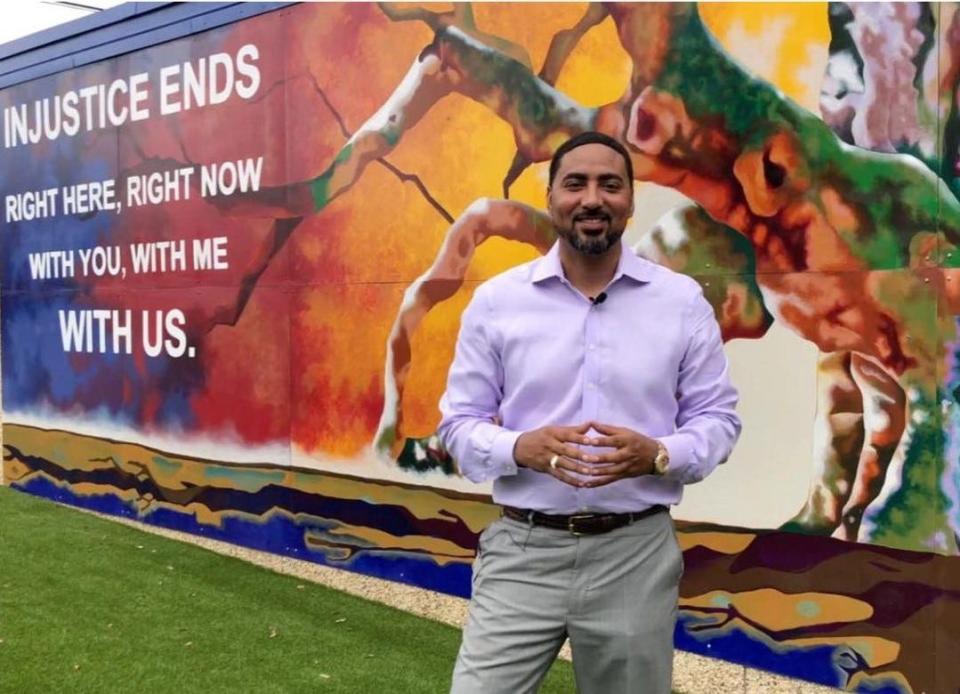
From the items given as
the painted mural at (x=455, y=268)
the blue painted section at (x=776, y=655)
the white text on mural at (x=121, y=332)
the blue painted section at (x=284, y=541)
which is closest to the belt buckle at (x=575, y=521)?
the painted mural at (x=455, y=268)

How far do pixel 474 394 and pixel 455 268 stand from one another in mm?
2347

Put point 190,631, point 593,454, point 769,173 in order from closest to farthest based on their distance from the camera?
point 593,454, point 769,173, point 190,631

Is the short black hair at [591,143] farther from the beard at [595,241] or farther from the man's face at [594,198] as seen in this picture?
the beard at [595,241]

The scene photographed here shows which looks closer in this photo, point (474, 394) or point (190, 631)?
point (474, 394)

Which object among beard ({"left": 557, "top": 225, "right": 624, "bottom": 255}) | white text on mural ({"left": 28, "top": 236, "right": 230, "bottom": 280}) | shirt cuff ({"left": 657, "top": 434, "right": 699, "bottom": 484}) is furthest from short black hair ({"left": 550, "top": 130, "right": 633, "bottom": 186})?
white text on mural ({"left": 28, "top": 236, "right": 230, "bottom": 280})

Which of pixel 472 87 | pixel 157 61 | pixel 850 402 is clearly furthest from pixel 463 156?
pixel 157 61

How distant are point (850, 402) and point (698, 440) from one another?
159cm

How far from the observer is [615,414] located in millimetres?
2098

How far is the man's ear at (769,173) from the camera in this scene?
3562 millimetres

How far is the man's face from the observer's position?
82.8 inches

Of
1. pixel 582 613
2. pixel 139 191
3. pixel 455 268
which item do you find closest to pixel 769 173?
pixel 455 268

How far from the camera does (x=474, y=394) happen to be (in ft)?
7.14

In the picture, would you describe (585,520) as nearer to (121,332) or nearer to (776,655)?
(776,655)

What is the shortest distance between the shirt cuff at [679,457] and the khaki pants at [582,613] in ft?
0.47
